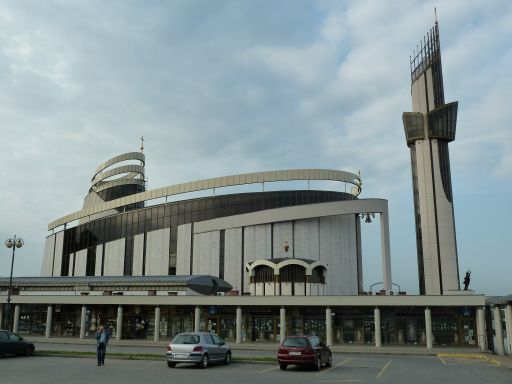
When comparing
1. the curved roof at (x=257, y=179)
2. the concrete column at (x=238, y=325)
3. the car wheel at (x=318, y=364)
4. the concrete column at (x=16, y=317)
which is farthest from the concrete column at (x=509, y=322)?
the concrete column at (x=16, y=317)

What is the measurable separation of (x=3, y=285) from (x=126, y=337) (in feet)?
58.4

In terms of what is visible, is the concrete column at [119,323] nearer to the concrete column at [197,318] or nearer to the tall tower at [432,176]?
the concrete column at [197,318]

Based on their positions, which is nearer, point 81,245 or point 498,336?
point 498,336

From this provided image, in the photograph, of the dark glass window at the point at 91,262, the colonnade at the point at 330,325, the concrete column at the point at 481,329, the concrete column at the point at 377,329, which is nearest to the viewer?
the colonnade at the point at 330,325

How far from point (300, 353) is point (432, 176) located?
34011mm

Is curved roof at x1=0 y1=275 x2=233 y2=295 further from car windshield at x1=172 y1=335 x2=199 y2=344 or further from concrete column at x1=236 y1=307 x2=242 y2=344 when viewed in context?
car windshield at x1=172 y1=335 x2=199 y2=344

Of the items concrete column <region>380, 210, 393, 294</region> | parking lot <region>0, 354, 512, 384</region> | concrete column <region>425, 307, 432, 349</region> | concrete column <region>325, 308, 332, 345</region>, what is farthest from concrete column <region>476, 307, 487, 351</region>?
concrete column <region>380, 210, 393, 294</region>

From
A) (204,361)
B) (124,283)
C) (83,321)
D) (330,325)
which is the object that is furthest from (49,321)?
(204,361)

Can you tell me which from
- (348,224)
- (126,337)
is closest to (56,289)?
(126,337)

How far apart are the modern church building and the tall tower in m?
0.10

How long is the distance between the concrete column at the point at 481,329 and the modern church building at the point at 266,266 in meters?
0.11

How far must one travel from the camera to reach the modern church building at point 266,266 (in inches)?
1558

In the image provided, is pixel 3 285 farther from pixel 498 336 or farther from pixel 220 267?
pixel 498 336

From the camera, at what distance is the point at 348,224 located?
198 feet
